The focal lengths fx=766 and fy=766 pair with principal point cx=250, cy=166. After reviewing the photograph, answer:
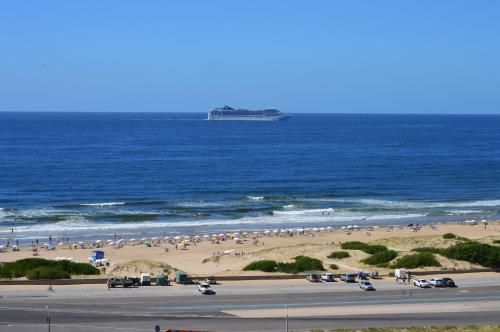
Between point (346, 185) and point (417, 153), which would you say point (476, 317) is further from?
point (417, 153)

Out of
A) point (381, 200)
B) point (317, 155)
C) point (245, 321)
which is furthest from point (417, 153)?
point (245, 321)

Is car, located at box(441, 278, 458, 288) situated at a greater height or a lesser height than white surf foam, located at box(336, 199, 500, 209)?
greater

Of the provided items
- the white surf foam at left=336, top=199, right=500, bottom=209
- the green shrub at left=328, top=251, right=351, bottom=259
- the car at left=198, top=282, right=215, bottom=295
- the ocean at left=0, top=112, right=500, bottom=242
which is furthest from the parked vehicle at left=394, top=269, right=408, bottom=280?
the white surf foam at left=336, top=199, right=500, bottom=209

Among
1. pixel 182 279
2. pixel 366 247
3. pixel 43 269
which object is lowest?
pixel 366 247

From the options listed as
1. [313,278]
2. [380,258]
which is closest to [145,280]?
[313,278]

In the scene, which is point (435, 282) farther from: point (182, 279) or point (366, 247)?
point (182, 279)

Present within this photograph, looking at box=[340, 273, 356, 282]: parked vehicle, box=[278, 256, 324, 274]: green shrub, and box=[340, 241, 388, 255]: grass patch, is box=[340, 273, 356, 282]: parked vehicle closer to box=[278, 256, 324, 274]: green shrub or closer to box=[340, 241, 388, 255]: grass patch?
box=[278, 256, 324, 274]: green shrub
